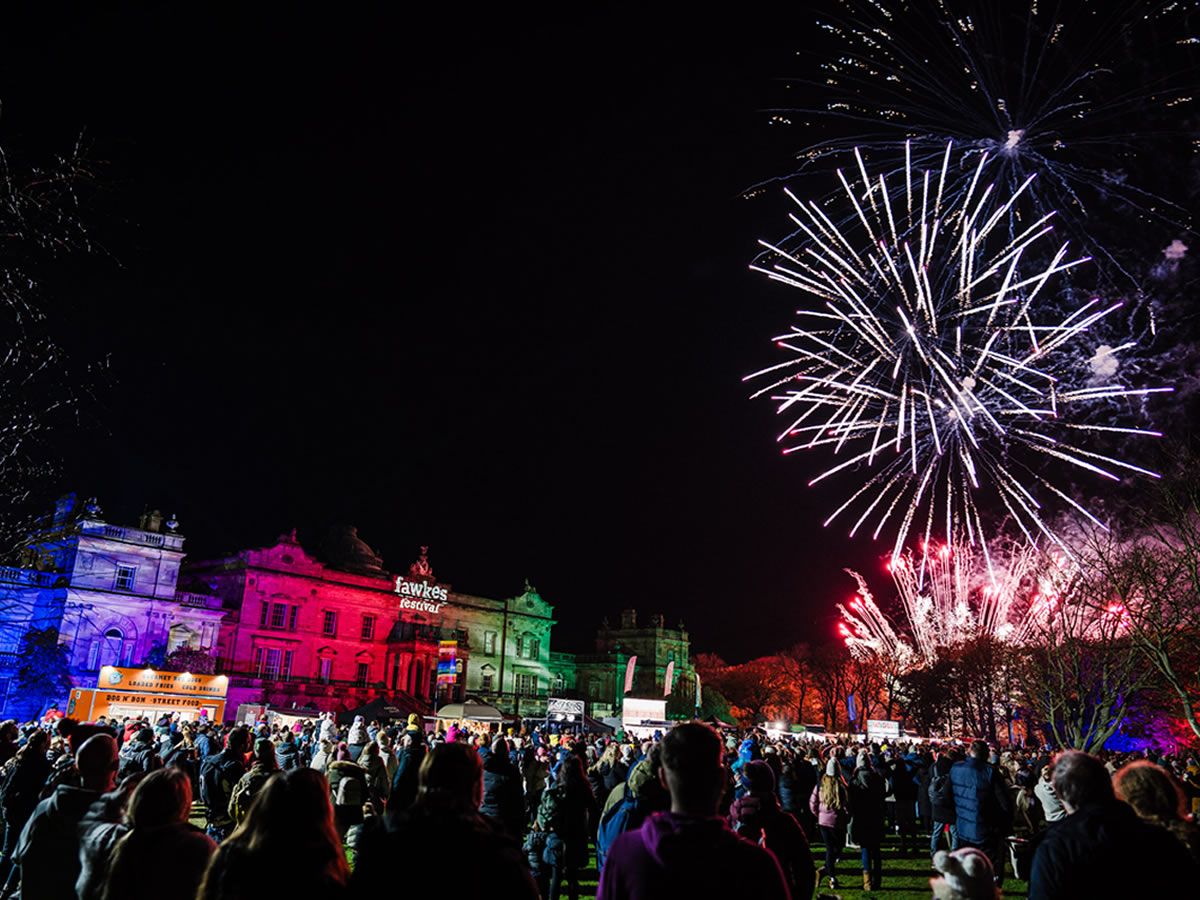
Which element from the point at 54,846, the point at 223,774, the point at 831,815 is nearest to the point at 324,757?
the point at 223,774

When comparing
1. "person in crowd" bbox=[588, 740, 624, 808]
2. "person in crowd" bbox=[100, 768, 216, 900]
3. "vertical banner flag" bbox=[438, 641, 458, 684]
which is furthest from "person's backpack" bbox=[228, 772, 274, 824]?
"vertical banner flag" bbox=[438, 641, 458, 684]

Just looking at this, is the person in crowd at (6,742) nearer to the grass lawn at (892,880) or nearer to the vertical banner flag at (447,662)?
the grass lawn at (892,880)

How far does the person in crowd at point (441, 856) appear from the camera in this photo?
3047mm

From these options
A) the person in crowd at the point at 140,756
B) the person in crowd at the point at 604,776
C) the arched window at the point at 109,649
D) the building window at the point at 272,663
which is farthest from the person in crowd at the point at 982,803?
the building window at the point at 272,663

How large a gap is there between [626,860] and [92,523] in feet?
176

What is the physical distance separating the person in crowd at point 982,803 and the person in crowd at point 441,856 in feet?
28.1

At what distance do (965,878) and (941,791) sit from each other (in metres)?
10.0

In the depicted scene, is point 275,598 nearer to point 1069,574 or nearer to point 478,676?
point 478,676

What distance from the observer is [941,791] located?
42.2 ft

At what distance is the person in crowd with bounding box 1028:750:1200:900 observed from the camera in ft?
12.5

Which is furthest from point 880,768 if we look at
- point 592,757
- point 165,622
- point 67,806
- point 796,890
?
point 165,622

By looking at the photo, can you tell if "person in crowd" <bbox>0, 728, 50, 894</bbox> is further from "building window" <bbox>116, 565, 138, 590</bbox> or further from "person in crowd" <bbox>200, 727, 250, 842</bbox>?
"building window" <bbox>116, 565, 138, 590</bbox>

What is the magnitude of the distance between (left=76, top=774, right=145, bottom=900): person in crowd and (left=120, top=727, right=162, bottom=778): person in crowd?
7.44 metres

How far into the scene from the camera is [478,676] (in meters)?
72.8
